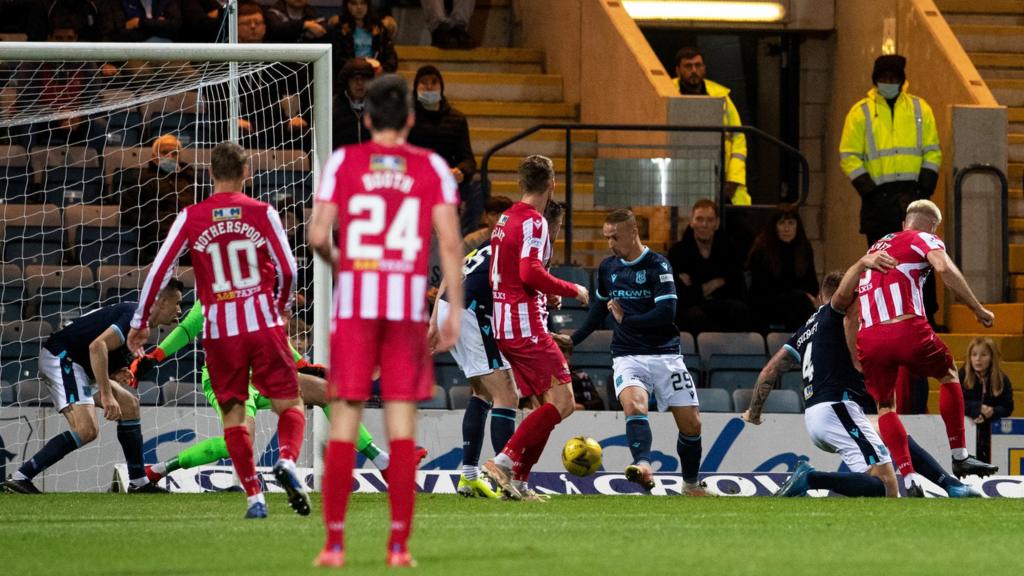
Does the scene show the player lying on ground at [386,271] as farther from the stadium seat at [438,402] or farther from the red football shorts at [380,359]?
the stadium seat at [438,402]

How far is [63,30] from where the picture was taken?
15.6 m

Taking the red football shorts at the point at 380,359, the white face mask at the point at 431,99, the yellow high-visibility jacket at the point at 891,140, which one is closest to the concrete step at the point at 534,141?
the white face mask at the point at 431,99

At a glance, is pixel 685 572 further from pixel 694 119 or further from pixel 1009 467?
pixel 694 119

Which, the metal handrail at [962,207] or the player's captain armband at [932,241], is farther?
the metal handrail at [962,207]

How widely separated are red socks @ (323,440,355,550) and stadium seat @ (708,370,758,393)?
8.51 metres

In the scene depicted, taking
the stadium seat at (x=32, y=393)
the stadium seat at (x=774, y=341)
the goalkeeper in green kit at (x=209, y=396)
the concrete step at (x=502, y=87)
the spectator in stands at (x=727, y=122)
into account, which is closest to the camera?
the goalkeeper in green kit at (x=209, y=396)

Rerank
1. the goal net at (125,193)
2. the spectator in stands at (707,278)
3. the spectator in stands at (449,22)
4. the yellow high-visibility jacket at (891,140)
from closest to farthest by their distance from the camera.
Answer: the goal net at (125,193)
the spectator in stands at (707,278)
the yellow high-visibility jacket at (891,140)
the spectator in stands at (449,22)

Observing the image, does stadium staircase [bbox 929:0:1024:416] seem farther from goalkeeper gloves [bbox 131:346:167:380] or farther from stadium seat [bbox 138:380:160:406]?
goalkeeper gloves [bbox 131:346:167:380]

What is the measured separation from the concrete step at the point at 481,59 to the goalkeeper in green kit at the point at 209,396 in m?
8.38

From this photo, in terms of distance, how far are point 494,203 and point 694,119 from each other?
13.2 ft

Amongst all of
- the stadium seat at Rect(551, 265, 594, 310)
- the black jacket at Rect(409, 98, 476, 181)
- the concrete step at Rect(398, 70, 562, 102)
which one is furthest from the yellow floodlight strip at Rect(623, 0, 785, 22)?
the stadium seat at Rect(551, 265, 594, 310)

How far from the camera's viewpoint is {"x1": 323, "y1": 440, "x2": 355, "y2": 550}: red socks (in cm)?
595

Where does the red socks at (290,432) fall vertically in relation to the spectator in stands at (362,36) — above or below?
below

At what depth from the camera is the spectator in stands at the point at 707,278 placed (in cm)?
1502
